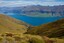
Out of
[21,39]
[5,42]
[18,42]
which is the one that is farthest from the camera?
[21,39]

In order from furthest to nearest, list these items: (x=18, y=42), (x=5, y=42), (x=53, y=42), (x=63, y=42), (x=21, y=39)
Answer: (x=63, y=42) → (x=53, y=42) → (x=21, y=39) → (x=18, y=42) → (x=5, y=42)

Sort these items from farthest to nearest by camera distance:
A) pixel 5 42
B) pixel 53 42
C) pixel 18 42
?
pixel 53 42
pixel 18 42
pixel 5 42

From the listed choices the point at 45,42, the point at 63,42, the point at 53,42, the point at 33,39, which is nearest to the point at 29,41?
the point at 33,39

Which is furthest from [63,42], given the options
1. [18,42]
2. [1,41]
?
[1,41]

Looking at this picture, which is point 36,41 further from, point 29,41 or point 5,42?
point 5,42

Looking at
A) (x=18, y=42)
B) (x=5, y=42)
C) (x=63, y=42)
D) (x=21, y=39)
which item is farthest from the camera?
(x=63, y=42)

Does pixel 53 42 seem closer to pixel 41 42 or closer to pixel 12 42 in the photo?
pixel 41 42

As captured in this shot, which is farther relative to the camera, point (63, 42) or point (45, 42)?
point (63, 42)

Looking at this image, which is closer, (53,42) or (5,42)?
(5,42)

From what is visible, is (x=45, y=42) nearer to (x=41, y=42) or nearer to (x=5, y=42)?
(x=41, y=42)
